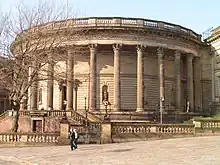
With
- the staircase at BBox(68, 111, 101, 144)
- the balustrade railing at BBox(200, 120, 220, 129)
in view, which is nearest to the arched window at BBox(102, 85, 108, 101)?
the staircase at BBox(68, 111, 101, 144)

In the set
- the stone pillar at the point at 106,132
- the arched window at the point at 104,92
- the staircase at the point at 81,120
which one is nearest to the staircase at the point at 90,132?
the staircase at the point at 81,120

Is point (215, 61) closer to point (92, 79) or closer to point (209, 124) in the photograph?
point (92, 79)

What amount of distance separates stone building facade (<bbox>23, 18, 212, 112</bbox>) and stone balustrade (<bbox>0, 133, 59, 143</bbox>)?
1320cm

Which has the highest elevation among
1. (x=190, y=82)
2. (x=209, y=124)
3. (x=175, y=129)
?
(x=190, y=82)

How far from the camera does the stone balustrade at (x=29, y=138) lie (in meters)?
30.3

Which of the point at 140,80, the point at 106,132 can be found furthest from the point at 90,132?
the point at 140,80

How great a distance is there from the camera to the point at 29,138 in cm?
3056

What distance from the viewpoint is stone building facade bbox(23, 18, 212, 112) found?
46656mm

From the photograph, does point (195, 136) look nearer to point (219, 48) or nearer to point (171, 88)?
point (171, 88)

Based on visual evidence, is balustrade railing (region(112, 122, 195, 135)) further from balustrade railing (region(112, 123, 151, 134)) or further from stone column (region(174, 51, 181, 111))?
stone column (region(174, 51, 181, 111))

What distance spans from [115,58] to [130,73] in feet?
12.4

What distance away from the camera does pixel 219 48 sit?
5584 cm

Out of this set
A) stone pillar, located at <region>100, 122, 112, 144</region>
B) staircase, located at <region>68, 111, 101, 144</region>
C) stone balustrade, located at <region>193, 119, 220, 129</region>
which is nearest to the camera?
stone pillar, located at <region>100, 122, 112, 144</region>

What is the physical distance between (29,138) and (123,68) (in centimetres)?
2109
